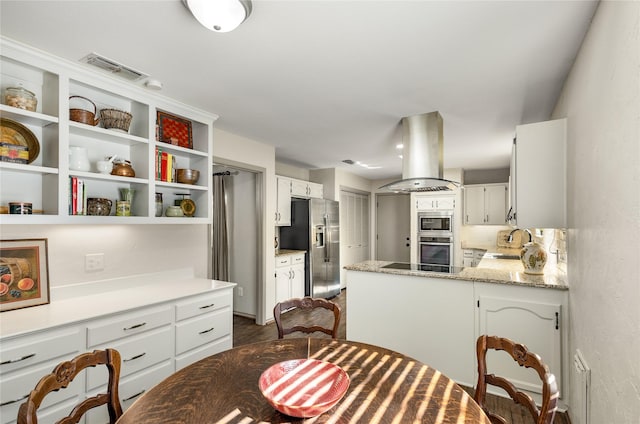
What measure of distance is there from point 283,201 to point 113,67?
2878mm

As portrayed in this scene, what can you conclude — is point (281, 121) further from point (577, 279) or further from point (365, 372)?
point (577, 279)

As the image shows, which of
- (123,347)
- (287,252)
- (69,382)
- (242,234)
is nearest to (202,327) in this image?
(123,347)

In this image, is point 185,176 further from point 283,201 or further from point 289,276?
point 289,276

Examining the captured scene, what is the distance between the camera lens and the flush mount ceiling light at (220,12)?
1.42 m

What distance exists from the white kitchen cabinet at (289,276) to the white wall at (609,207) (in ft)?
10.9

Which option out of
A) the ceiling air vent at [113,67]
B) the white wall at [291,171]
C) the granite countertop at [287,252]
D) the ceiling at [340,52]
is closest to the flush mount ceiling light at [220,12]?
the ceiling at [340,52]

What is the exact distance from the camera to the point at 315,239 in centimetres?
514

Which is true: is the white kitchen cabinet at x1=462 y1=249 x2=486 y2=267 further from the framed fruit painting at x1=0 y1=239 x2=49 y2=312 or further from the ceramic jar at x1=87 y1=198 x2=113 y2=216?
the framed fruit painting at x1=0 y1=239 x2=49 y2=312

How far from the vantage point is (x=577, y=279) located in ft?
6.59

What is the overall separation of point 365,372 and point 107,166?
88.2 inches

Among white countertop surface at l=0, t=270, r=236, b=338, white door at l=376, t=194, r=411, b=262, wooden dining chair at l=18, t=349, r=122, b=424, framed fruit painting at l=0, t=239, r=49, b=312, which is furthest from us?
white door at l=376, t=194, r=411, b=262

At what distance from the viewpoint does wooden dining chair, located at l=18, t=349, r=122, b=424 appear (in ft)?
3.17

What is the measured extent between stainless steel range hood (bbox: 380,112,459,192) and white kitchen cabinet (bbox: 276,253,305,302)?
7.13 feet

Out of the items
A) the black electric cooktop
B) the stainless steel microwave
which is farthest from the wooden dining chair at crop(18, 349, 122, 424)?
the stainless steel microwave
